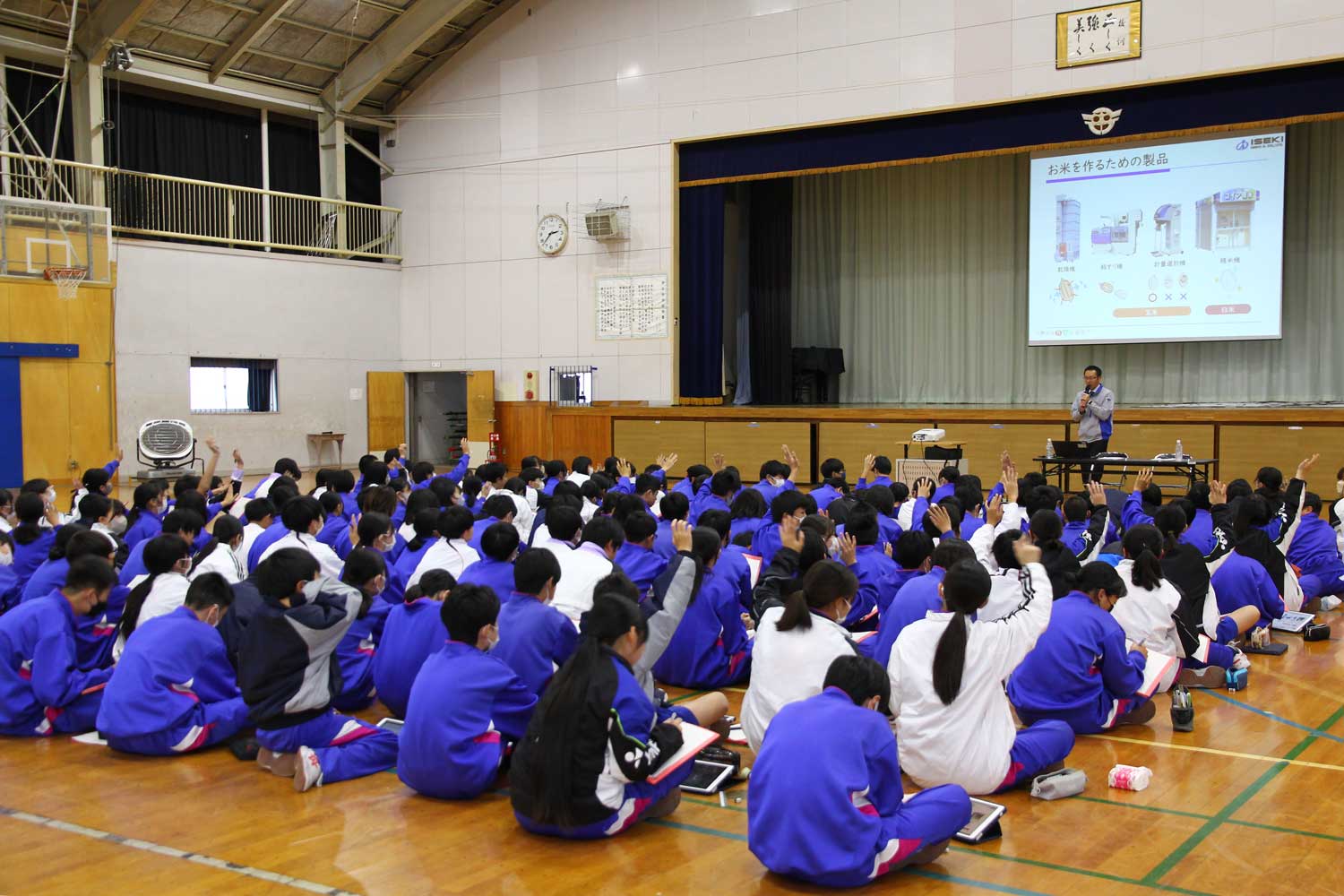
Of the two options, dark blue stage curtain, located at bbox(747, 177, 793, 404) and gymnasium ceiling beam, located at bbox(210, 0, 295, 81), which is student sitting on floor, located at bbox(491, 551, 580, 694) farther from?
gymnasium ceiling beam, located at bbox(210, 0, 295, 81)

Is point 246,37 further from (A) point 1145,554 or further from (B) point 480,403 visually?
(A) point 1145,554

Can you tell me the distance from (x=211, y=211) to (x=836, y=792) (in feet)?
50.5

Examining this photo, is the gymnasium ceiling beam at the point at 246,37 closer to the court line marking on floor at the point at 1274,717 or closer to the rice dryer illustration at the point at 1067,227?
the rice dryer illustration at the point at 1067,227

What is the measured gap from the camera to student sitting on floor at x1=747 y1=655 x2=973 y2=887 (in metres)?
2.90

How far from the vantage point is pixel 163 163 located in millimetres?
15977

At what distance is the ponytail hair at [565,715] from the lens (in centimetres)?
319

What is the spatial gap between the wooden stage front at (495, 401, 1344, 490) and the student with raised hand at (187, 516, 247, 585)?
344 inches

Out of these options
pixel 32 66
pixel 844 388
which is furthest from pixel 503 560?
pixel 32 66

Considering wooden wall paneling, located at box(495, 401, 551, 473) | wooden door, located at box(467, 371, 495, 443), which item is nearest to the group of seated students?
wooden wall paneling, located at box(495, 401, 551, 473)

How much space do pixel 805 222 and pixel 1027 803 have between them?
1396 cm

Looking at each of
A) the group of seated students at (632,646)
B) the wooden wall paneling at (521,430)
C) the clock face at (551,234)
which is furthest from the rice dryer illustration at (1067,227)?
the group of seated students at (632,646)

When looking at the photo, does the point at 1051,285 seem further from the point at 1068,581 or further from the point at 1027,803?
the point at 1027,803

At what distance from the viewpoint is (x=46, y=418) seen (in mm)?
13750

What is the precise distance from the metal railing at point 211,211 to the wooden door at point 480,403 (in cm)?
285
